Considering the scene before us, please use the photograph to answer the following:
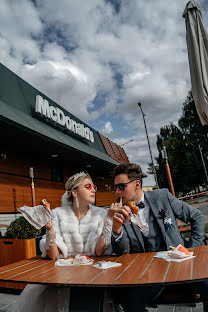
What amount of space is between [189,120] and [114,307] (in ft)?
A: 128

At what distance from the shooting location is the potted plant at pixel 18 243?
4.75 m

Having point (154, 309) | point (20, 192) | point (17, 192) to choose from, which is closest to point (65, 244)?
point (154, 309)

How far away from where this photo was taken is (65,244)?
9.35ft

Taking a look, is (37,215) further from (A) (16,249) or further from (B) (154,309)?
(A) (16,249)

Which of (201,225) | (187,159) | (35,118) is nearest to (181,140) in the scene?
(187,159)

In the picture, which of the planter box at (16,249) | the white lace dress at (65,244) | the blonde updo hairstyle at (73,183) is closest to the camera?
the white lace dress at (65,244)

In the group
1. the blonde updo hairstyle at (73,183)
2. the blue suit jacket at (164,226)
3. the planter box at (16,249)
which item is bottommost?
the planter box at (16,249)

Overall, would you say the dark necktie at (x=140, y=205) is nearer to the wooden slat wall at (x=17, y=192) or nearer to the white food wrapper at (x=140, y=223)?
the white food wrapper at (x=140, y=223)

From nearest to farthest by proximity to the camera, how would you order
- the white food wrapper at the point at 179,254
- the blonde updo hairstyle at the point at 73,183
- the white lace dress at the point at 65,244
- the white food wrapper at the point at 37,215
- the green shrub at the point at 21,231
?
the white food wrapper at the point at 179,254 → the white lace dress at the point at 65,244 → the white food wrapper at the point at 37,215 → the blonde updo hairstyle at the point at 73,183 → the green shrub at the point at 21,231

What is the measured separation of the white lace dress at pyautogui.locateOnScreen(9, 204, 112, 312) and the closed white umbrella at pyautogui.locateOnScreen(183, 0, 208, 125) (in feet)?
10.5

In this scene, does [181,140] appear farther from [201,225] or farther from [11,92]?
[201,225]

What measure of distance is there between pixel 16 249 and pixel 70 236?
2.50 m

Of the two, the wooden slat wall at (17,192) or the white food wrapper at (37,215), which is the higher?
the wooden slat wall at (17,192)

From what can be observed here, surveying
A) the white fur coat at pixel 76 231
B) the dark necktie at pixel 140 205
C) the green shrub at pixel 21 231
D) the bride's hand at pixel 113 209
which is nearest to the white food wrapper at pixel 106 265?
the bride's hand at pixel 113 209
